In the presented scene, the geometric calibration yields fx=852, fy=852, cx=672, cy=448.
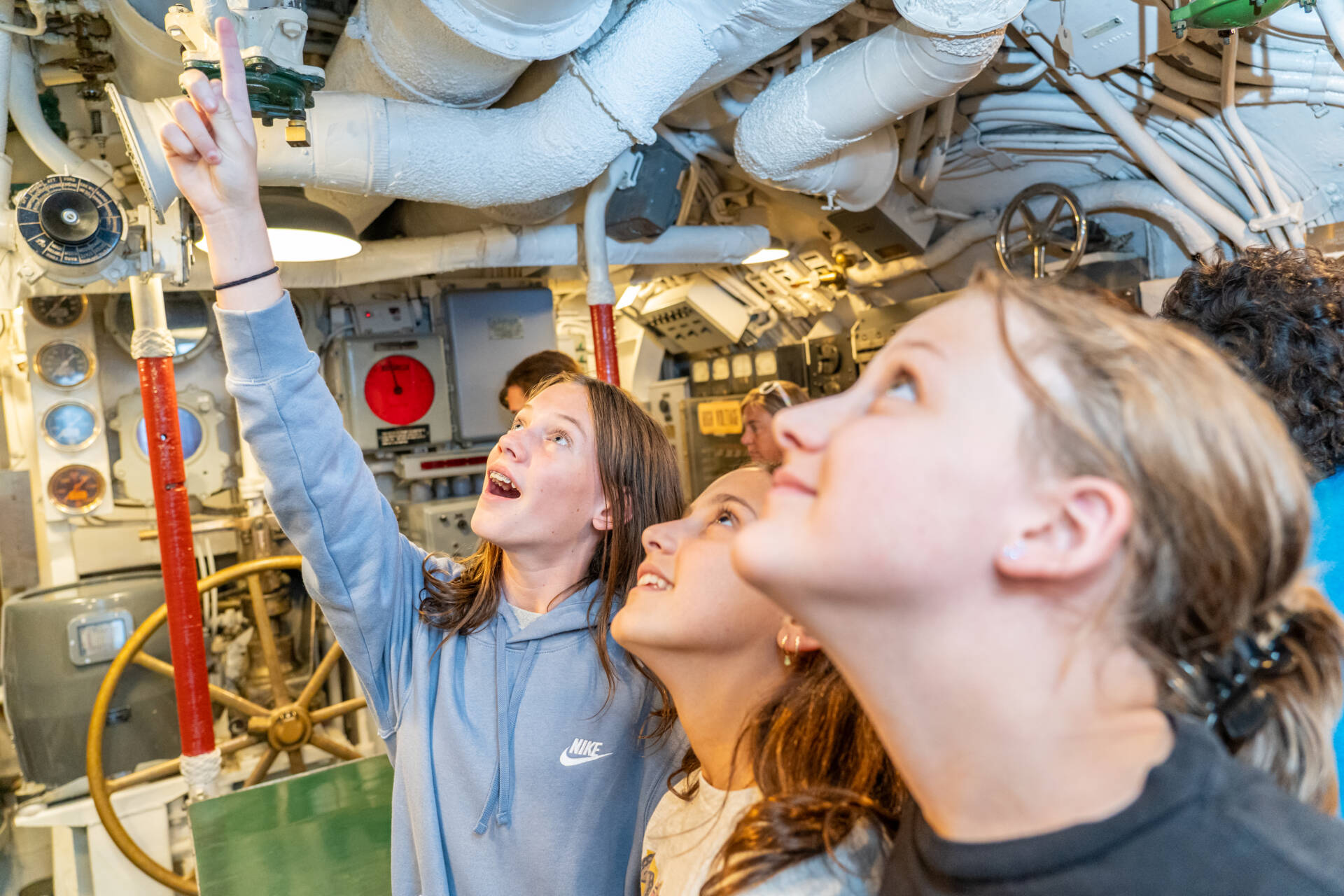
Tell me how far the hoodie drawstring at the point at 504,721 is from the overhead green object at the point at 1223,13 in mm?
1733

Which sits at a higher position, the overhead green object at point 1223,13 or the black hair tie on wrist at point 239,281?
the overhead green object at point 1223,13

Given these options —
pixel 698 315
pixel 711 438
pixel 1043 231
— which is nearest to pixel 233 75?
pixel 1043 231

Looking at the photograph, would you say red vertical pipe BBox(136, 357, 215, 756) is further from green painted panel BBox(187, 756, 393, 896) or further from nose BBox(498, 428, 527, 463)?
nose BBox(498, 428, 527, 463)

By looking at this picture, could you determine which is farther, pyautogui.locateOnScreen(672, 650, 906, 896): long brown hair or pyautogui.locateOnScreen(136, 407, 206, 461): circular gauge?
pyautogui.locateOnScreen(136, 407, 206, 461): circular gauge

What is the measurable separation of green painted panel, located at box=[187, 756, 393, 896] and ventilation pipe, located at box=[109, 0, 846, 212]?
1.37 meters

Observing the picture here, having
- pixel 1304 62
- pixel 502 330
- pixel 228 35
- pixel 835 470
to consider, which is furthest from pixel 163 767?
pixel 1304 62

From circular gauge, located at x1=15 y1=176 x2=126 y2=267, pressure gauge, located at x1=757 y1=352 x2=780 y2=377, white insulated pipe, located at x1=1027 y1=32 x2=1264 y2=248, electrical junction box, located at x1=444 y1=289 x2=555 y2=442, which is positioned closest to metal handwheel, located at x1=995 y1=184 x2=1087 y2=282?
white insulated pipe, located at x1=1027 y1=32 x2=1264 y2=248

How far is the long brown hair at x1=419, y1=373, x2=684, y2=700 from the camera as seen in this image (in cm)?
125

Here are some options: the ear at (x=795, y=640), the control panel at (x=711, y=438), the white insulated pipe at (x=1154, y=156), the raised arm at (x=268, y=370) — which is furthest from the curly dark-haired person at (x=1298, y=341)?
the control panel at (x=711, y=438)

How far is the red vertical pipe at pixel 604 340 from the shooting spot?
279cm

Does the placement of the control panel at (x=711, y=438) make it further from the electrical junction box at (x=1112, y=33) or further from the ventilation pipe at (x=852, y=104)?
the electrical junction box at (x=1112, y=33)

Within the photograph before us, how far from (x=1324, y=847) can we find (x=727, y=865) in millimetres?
406

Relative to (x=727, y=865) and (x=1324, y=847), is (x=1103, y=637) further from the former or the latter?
(x=727, y=865)

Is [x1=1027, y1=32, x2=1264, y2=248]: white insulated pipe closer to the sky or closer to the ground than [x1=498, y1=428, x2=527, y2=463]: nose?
closer to the sky
